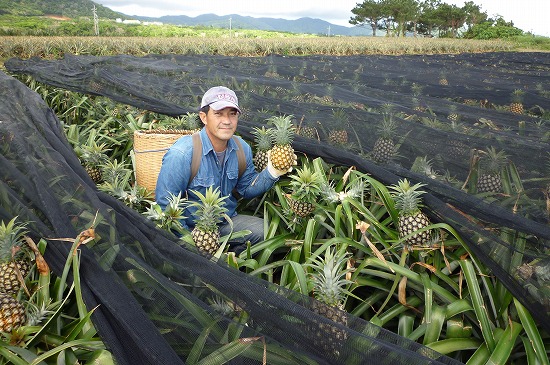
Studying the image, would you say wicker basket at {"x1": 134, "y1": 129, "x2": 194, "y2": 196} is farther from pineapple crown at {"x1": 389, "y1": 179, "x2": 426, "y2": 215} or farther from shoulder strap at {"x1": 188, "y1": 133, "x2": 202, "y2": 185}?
pineapple crown at {"x1": 389, "y1": 179, "x2": 426, "y2": 215}

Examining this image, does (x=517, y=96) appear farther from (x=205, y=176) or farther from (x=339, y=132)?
(x=205, y=176)

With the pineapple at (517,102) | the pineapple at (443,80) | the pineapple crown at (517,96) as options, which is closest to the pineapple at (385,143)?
the pineapple at (517,102)

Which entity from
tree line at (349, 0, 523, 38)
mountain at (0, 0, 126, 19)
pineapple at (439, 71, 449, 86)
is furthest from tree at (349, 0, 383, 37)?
pineapple at (439, 71, 449, 86)

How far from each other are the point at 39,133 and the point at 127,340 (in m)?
1.62

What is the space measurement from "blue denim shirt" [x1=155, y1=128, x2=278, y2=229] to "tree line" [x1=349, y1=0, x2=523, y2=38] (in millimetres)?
43295

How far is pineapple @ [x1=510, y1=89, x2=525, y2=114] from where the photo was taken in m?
4.05

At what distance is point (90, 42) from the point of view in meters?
14.5

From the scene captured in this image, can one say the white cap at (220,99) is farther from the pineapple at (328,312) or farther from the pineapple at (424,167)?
the pineapple at (328,312)

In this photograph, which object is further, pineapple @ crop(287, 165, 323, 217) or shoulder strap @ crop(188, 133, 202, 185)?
shoulder strap @ crop(188, 133, 202, 185)

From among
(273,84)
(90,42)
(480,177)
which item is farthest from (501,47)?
(480,177)

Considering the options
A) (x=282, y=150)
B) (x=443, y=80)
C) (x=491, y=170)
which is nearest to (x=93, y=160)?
(x=282, y=150)

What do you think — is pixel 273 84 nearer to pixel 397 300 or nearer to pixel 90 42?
pixel 397 300

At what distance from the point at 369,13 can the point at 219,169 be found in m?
49.9

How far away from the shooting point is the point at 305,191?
2109 mm
